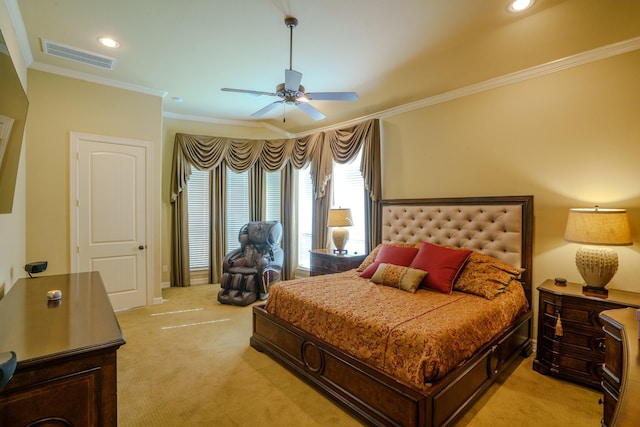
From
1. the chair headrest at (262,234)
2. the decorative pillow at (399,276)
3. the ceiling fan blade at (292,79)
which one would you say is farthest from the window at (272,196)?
the ceiling fan blade at (292,79)

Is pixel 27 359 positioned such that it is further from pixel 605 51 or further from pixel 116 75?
pixel 605 51

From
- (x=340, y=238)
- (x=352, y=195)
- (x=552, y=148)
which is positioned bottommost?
(x=340, y=238)

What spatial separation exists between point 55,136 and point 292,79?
10.1 feet

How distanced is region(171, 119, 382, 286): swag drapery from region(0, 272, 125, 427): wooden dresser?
3.50 meters

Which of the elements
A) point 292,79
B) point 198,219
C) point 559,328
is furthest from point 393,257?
point 198,219

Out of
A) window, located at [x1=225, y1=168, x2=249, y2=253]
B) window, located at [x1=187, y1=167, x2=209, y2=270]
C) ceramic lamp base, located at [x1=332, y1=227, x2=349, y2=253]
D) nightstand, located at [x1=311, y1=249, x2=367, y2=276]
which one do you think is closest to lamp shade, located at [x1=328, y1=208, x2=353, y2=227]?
ceramic lamp base, located at [x1=332, y1=227, x2=349, y2=253]

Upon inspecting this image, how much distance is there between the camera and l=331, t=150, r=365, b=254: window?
488cm

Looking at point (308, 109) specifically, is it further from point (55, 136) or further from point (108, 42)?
point (55, 136)

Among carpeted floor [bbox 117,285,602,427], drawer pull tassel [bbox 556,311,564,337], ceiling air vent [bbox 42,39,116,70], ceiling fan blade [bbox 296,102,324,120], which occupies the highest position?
ceiling air vent [bbox 42,39,116,70]

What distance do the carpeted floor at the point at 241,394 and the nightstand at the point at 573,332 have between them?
11cm

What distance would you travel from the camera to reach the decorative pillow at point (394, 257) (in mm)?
3393

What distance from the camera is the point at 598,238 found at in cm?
244

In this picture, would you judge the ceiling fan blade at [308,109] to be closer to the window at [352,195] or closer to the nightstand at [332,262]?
the window at [352,195]

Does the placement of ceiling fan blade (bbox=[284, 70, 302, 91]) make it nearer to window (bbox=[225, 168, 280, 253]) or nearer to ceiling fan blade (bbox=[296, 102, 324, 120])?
ceiling fan blade (bbox=[296, 102, 324, 120])
